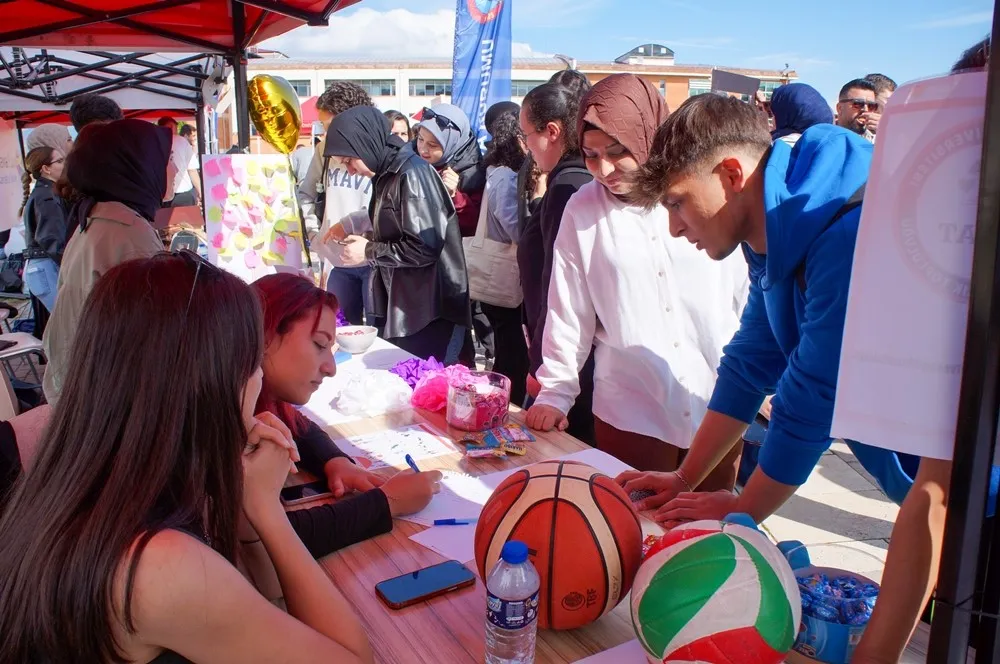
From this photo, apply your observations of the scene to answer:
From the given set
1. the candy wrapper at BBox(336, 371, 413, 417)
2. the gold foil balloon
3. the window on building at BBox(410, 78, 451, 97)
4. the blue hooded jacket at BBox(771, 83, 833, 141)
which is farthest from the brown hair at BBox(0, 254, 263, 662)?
the window on building at BBox(410, 78, 451, 97)

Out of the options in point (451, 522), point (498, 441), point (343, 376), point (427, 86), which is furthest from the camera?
point (427, 86)

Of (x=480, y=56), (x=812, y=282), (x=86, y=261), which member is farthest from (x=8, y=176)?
(x=812, y=282)

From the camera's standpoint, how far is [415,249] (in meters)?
3.78

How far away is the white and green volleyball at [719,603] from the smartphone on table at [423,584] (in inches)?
16.5

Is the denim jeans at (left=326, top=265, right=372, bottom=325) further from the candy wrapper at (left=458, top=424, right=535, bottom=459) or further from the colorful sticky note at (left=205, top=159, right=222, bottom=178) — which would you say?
the candy wrapper at (left=458, top=424, right=535, bottom=459)

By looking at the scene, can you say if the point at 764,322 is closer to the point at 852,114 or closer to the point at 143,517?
the point at 143,517

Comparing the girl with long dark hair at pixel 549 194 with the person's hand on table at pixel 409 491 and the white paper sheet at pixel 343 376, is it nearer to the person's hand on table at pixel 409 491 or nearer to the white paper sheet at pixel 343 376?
the white paper sheet at pixel 343 376

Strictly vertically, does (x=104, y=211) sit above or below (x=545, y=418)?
above

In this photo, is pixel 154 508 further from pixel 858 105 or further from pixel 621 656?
pixel 858 105

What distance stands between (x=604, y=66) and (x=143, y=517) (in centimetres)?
4840

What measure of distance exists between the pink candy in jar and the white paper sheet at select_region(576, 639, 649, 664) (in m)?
1.09

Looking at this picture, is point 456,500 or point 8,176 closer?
point 456,500

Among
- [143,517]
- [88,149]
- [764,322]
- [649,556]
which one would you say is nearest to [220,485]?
[143,517]

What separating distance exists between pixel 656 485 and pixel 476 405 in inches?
26.5
